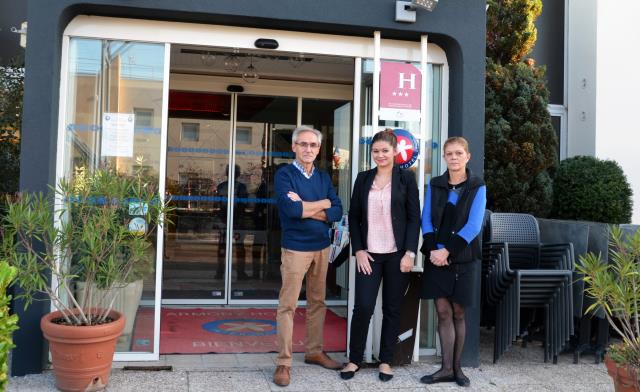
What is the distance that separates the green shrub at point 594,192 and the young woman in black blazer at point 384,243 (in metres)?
3.73

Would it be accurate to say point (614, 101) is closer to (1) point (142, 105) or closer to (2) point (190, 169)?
(2) point (190, 169)

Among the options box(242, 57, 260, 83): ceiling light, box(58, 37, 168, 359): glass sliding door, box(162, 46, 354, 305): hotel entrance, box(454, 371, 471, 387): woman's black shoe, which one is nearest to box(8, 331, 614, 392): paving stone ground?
box(454, 371, 471, 387): woman's black shoe

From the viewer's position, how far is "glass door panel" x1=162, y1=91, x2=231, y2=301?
710 centimetres

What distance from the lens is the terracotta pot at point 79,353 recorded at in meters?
3.71

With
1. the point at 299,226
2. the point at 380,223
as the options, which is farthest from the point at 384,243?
the point at 299,226

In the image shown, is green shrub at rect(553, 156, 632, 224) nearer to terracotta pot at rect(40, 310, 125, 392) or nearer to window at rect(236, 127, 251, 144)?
window at rect(236, 127, 251, 144)

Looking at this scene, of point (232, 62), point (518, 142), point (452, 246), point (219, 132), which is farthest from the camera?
point (518, 142)

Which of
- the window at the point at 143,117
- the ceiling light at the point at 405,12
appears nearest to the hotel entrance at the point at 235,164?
the ceiling light at the point at 405,12

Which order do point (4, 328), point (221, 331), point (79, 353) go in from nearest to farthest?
point (4, 328), point (79, 353), point (221, 331)

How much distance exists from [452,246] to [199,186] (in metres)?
3.87

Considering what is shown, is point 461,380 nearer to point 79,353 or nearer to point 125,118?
point 79,353

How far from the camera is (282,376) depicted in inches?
161

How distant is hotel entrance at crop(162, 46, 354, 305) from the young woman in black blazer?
2.67 metres

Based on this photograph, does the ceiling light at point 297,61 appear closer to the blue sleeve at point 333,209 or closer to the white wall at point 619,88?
the blue sleeve at point 333,209
